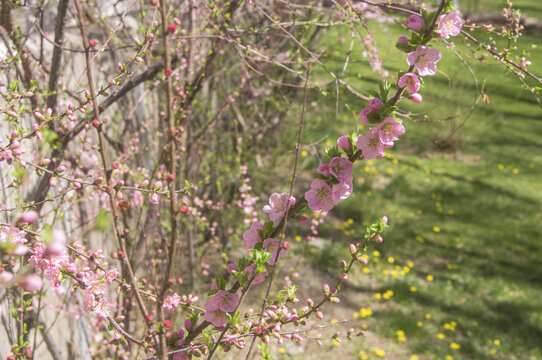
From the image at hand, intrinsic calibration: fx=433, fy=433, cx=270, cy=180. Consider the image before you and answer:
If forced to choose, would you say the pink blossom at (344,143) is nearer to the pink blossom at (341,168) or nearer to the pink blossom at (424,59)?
the pink blossom at (341,168)

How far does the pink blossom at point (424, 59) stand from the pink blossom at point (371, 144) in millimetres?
182

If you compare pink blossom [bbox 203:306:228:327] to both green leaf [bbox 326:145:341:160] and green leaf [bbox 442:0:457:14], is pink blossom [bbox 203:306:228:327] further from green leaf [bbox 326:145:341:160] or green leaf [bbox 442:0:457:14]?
green leaf [bbox 442:0:457:14]

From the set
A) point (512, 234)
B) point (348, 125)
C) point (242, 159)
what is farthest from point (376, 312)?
point (348, 125)

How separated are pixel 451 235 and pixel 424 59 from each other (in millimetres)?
4409

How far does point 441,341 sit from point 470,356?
0.77 ft

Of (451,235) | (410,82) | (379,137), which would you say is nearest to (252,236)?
(379,137)

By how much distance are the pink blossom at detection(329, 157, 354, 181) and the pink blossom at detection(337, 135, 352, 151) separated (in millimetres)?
39

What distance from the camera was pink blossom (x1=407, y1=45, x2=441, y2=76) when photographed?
100 centimetres

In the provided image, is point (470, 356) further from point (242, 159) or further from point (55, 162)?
point (55, 162)

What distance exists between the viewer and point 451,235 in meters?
4.99

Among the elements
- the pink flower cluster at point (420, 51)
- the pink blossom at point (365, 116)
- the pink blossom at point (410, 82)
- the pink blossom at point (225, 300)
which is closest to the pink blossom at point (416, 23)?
the pink flower cluster at point (420, 51)

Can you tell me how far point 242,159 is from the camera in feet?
13.4

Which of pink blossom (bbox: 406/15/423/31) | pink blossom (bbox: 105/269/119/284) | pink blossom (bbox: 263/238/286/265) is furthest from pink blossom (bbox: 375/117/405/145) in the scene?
pink blossom (bbox: 105/269/119/284)

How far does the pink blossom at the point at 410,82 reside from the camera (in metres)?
0.97
